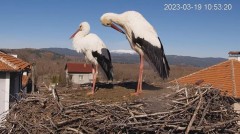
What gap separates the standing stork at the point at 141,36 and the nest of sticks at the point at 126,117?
947 millimetres

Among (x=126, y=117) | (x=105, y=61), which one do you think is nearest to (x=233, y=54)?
(x=105, y=61)

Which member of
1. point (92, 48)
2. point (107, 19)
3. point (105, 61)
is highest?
point (107, 19)

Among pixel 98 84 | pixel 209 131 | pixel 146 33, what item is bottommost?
pixel 209 131

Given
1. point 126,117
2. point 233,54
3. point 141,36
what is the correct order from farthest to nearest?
point 233,54, point 141,36, point 126,117

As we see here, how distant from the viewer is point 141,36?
5816 millimetres

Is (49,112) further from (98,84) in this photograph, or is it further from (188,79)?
(188,79)

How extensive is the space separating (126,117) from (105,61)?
109 inches

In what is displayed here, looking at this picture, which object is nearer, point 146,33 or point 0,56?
point 146,33

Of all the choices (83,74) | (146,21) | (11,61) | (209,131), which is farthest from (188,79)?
(83,74)

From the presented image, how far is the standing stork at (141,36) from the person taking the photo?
5844 mm

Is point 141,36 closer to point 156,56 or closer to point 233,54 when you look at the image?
point 156,56

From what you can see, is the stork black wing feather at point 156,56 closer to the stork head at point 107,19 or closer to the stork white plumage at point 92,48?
the stork head at point 107,19

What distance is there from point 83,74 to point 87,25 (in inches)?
1538

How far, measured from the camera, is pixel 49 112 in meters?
4.77
